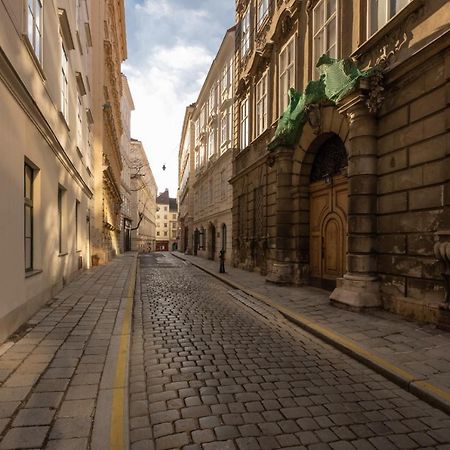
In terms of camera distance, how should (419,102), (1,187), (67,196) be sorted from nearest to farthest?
1. (1,187)
2. (419,102)
3. (67,196)

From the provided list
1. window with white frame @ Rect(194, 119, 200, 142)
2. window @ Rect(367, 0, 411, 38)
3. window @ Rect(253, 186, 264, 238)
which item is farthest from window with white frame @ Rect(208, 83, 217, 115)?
window @ Rect(367, 0, 411, 38)

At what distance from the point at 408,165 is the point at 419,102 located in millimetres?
1112

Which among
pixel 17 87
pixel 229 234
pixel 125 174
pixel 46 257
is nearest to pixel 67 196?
pixel 46 257

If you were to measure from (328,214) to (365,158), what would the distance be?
120 inches

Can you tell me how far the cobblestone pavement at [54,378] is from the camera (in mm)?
2986

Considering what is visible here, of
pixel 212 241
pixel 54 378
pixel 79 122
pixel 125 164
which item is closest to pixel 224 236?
pixel 212 241

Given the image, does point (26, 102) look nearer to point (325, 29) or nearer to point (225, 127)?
point (325, 29)

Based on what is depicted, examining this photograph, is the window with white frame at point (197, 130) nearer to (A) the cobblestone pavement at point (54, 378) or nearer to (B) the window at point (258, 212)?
(B) the window at point (258, 212)

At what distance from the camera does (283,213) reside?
1246cm

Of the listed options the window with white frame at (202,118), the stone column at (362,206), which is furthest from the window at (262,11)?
the window with white frame at (202,118)

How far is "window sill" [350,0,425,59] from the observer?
6.94 m

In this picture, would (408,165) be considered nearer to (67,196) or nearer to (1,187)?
(1,187)

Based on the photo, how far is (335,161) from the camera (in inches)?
421

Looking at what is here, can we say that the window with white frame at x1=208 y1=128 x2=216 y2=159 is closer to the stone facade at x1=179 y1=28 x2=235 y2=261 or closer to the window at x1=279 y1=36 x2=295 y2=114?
the stone facade at x1=179 y1=28 x2=235 y2=261
